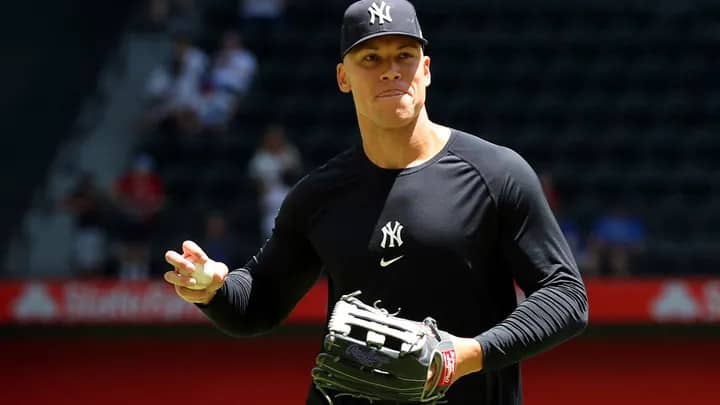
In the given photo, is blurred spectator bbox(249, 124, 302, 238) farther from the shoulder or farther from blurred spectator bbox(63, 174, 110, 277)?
the shoulder

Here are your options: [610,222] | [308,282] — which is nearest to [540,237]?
[308,282]

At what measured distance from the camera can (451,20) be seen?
50.6 ft

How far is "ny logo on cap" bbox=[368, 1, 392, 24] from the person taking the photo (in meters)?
3.52

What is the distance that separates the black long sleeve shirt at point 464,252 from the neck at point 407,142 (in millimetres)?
28

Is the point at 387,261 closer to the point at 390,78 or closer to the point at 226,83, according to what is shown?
the point at 390,78

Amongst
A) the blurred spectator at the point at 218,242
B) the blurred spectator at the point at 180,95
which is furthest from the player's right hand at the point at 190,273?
the blurred spectator at the point at 180,95

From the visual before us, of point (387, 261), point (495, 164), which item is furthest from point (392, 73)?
point (387, 261)

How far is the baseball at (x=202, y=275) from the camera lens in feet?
11.7

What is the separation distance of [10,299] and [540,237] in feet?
21.7

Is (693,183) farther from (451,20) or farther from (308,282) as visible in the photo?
(308,282)

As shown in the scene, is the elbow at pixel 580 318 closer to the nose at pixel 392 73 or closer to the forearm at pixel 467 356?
the forearm at pixel 467 356

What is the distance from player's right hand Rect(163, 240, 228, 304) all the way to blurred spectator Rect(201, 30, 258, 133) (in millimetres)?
10355

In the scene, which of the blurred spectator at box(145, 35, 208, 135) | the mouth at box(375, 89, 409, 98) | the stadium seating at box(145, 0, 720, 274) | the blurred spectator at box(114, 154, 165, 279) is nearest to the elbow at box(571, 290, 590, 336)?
the mouth at box(375, 89, 409, 98)

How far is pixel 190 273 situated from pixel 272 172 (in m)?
9.00
